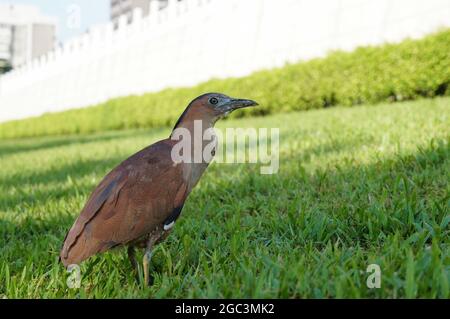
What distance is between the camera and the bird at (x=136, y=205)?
211cm

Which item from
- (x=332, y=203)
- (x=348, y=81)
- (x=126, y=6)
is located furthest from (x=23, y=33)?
(x=332, y=203)

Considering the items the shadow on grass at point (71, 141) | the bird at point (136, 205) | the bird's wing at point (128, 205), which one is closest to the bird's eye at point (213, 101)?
the bird at point (136, 205)

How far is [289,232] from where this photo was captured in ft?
9.42

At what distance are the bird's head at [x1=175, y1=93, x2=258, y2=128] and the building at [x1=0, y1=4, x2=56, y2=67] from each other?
12951 cm

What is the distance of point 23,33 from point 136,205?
135m

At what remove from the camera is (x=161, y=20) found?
26750mm

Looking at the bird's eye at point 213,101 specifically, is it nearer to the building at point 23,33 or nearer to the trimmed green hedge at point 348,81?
the trimmed green hedge at point 348,81

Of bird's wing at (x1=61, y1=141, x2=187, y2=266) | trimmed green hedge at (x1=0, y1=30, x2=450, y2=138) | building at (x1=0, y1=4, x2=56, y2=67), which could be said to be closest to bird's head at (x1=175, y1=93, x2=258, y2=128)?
bird's wing at (x1=61, y1=141, x2=187, y2=266)

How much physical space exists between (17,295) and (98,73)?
108 ft

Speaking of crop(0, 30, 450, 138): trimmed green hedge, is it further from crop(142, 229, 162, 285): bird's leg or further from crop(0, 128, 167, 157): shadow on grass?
crop(142, 229, 162, 285): bird's leg

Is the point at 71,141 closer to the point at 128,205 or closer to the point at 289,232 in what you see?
the point at 289,232

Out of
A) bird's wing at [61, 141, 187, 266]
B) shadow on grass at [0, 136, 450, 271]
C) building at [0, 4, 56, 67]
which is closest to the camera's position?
bird's wing at [61, 141, 187, 266]

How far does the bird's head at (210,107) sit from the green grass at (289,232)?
2.10ft

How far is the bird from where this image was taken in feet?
6.91
